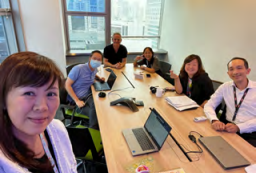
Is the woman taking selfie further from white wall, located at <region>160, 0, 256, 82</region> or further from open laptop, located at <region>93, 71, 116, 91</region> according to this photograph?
white wall, located at <region>160, 0, 256, 82</region>

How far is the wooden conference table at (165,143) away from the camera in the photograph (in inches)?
43.4

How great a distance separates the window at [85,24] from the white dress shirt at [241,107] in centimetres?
343

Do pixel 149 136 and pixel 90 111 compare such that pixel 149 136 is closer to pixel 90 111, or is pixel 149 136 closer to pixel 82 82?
pixel 90 111

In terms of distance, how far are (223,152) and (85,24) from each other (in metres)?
4.08

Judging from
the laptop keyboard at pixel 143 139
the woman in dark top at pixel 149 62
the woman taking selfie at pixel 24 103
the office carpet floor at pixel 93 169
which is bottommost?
the office carpet floor at pixel 93 169

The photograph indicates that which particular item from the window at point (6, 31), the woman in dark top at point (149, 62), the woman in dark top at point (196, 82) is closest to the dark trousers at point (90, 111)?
the woman in dark top at point (196, 82)

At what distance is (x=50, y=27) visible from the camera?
349cm

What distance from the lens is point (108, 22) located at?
4.36m

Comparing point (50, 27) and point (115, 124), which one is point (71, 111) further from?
point (50, 27)

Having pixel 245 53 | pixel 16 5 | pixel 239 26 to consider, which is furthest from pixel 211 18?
pixel 16 5

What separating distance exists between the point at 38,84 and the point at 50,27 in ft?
11.0

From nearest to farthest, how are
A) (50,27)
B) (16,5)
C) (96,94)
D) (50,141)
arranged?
1. (50,141)
2. (96,94)
3. (16,5)
4. (50,27)

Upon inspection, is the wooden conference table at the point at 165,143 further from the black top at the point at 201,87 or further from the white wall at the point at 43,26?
the white wall at the point at 43,26

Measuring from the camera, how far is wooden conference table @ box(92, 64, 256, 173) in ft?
3.62
